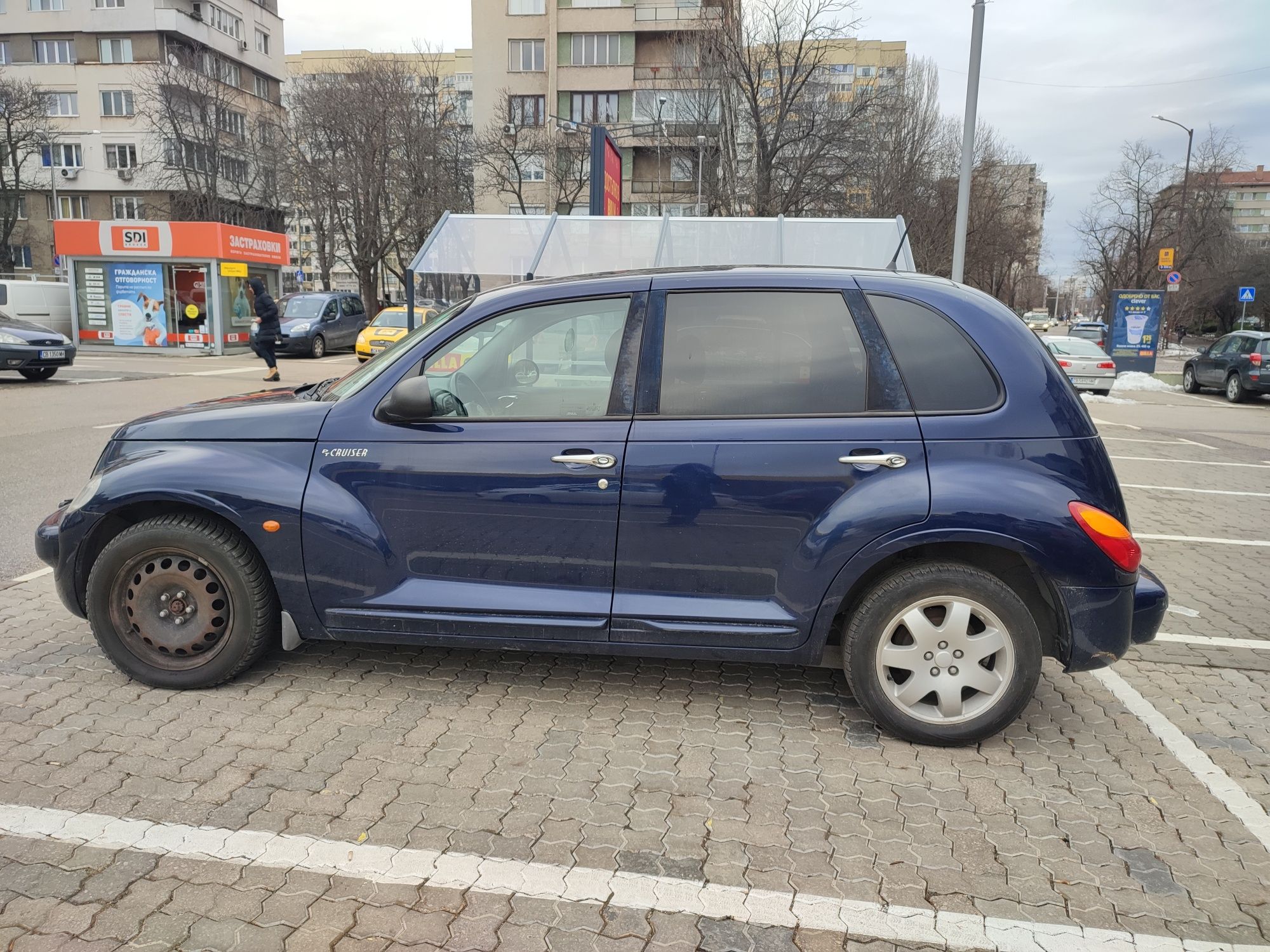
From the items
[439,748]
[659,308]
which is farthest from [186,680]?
[659,308]

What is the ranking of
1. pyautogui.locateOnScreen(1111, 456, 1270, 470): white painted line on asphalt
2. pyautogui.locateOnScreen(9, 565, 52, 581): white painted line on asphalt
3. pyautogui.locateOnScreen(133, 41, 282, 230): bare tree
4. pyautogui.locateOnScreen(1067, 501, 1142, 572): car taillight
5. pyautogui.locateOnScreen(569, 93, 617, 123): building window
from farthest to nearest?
pyautogui.locateOnScreen(569, 93, 617, 123): building window → pyautogui.locateOnScreen(133, 41, 282, 230): bare tree → pyautogui.locateOnScreen(1111, 456, 1270, 470): white painted line on asphalt → pyautogui.locateOnScreen(9, 565, 52, 581): white painted line on asphalt → pyautogui.locateOnScreen(1067, 501, 1142, 572): car taillight

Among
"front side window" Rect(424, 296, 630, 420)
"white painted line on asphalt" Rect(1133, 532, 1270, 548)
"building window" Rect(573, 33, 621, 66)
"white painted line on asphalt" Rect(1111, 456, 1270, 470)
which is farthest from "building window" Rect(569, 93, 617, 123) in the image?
"front side window" Rect(424, 296, 630, 420)

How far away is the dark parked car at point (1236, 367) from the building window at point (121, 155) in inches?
2369

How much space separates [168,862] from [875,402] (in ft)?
9.40

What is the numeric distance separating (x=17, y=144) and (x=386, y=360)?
60105 millimetres

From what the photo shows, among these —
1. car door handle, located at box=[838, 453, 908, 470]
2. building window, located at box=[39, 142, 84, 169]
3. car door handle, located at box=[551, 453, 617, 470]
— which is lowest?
car door handle, located at box=[551, 453, 617, 470]

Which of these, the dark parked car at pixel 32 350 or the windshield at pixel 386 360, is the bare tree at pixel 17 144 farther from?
the windshield at pixel 386 360

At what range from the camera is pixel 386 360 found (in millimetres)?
3961

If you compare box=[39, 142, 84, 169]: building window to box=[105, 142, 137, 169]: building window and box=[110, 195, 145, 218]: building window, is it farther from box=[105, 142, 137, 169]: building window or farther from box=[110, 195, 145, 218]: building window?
box=[110, 195, 145, 218]: building window

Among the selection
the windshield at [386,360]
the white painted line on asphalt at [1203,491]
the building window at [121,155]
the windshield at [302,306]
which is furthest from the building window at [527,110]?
the windshield at [386,360]

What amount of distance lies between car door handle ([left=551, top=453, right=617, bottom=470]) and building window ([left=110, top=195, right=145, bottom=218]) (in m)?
65.5

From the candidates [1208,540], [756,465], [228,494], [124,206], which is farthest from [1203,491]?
[124,206]

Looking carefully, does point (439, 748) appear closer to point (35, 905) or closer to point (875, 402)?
point (35, 905)

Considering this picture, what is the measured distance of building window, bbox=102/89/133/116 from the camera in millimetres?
58031
